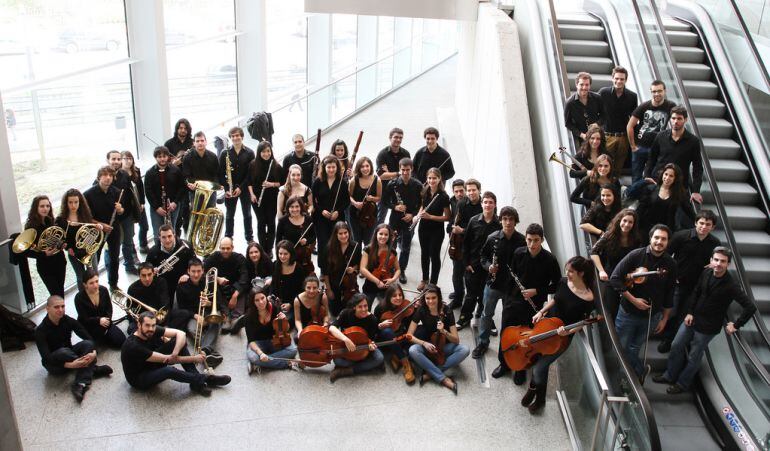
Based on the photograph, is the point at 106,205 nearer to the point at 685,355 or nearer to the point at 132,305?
the point at 132,305

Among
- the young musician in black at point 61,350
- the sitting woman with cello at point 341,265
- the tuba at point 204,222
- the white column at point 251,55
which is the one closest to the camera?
the young musician in black at point 61,350

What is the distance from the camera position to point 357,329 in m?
6.26

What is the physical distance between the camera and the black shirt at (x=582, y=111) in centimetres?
714

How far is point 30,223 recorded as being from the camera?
6.49 meters

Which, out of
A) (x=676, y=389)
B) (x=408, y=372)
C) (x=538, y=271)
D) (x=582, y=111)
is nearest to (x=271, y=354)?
(x=408, y=372)

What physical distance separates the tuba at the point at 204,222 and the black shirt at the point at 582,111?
354 centimetres

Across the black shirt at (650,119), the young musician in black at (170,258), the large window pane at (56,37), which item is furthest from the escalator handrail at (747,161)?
the large window pane at (56,37)

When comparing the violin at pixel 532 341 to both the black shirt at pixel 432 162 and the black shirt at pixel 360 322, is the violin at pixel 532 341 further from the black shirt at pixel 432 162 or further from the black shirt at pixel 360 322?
the black shirt at pixel 432 162

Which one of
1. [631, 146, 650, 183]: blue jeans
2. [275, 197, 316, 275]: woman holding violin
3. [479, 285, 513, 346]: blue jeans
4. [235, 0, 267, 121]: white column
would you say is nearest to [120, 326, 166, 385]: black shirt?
[275, 197, 316, 275]: woman holding violin

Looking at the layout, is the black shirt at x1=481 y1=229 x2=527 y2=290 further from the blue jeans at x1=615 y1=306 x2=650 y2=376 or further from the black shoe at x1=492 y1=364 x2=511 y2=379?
the blue jeans at x1=615 y1=306 x2=650 y2=376

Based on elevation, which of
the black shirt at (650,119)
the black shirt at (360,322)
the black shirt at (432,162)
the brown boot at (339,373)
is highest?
the black shirt at (650,119)

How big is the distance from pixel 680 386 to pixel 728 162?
2392 millimetres

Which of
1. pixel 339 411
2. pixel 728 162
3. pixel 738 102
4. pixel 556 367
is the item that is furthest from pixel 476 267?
pixel 738 102

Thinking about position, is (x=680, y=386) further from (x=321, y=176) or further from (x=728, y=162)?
(x=321, y=176)
